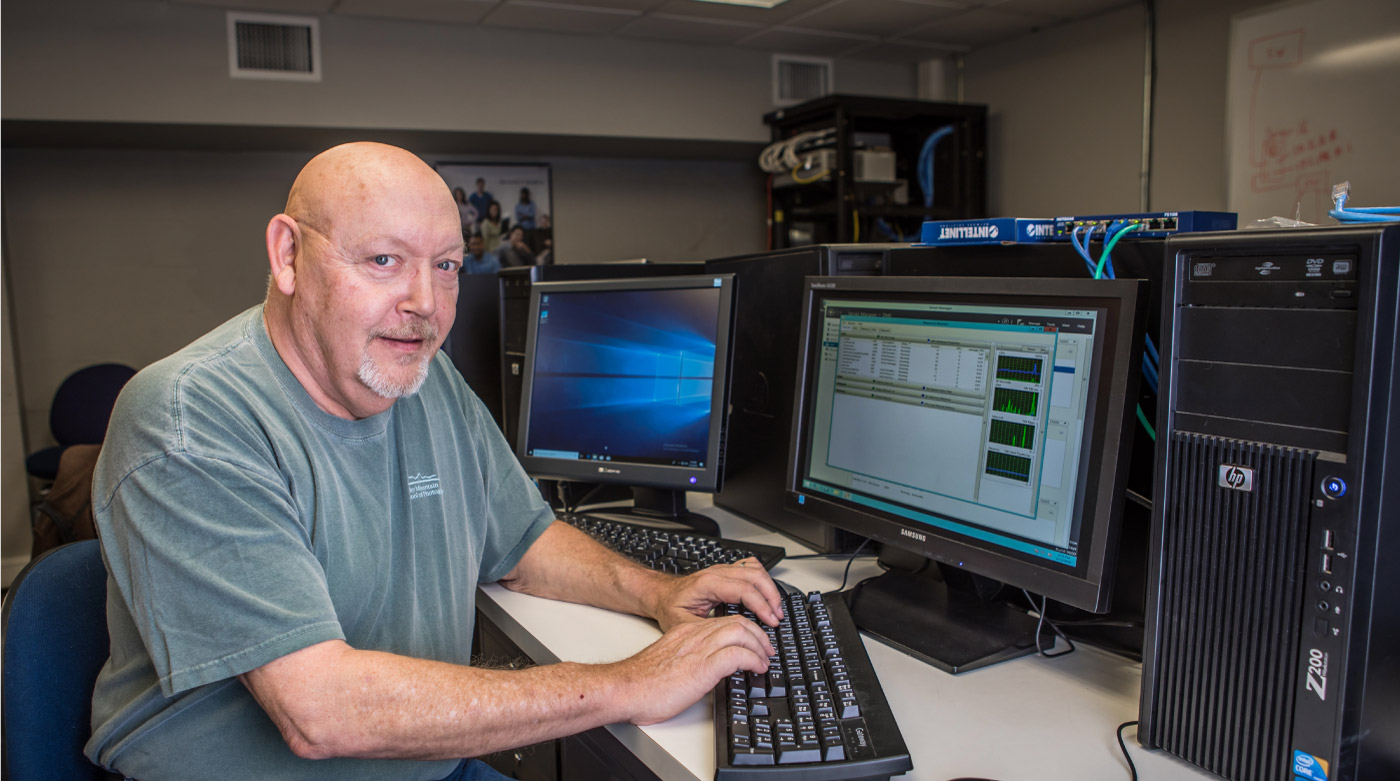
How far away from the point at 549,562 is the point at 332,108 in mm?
3027

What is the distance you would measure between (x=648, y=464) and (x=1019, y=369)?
0.74 meters

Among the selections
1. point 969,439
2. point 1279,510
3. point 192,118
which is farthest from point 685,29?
point 1279,510

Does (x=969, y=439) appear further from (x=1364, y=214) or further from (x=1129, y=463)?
(x=1364, y=214)

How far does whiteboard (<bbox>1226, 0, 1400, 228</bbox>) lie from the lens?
2854 millimetres

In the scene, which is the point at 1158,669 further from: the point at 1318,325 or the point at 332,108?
the point at 332,108

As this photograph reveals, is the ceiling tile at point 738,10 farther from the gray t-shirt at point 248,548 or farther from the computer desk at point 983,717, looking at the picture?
the computer desk at point 983,717

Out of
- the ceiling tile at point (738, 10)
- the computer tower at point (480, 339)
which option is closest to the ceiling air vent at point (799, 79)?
the ceiling tile at point (738, 10)

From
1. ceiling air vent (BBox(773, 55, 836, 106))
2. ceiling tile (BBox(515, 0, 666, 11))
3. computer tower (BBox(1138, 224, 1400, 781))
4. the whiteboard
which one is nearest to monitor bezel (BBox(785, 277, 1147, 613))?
computer tower (BBox(1138, 224, 1400, 781))

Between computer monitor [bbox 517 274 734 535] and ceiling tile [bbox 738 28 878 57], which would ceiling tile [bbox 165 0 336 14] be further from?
computer monitor [bbox 517 274 734 535]

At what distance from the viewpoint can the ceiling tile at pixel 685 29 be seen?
3.86 meters

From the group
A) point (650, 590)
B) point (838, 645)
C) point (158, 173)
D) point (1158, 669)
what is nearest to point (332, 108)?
point (158, 173)

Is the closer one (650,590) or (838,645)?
(838,645)

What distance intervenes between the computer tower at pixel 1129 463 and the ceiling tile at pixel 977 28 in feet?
10.2

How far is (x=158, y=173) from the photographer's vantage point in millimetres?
3988
